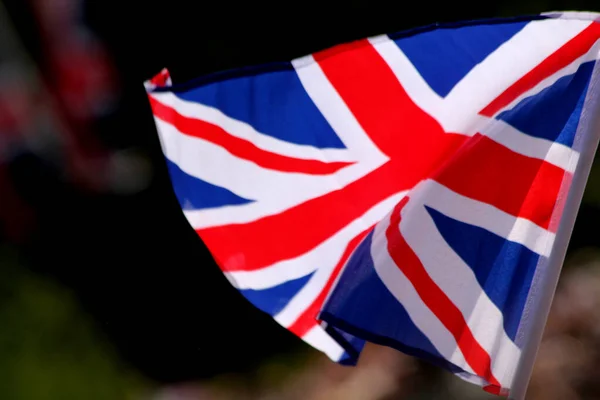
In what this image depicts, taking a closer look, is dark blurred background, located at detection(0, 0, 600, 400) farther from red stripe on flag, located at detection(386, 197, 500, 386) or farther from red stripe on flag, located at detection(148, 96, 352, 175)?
red stripe on flag, located at detection(386, 197, 500, 386)

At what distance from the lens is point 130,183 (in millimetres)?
4922

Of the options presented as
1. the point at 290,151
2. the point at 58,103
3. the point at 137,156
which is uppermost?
the point at 290,151

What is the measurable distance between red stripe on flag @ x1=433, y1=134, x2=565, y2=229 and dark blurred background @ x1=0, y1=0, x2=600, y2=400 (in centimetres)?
257

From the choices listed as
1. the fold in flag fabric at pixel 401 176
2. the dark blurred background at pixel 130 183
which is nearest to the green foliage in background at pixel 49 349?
the dark blurred background at pixel 130 183

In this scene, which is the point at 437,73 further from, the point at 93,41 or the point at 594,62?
the point at 93,41

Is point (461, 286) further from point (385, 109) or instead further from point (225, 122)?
point (225, 122)

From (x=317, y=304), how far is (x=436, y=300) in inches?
8.7

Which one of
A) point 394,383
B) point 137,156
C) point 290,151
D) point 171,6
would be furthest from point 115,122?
point 290,151

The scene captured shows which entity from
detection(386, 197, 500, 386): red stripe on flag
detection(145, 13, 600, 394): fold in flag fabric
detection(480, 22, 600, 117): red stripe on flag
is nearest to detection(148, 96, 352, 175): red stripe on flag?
detection(145, 13, 600, 394): fold in flag fabric

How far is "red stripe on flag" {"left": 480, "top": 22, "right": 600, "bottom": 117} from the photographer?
1.99m

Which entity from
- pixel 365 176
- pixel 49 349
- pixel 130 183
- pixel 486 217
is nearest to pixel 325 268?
pixel 365 176

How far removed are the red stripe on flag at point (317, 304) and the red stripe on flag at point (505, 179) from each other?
20 cm

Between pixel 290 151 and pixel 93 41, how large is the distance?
2887 mm

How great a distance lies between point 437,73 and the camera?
211cm
